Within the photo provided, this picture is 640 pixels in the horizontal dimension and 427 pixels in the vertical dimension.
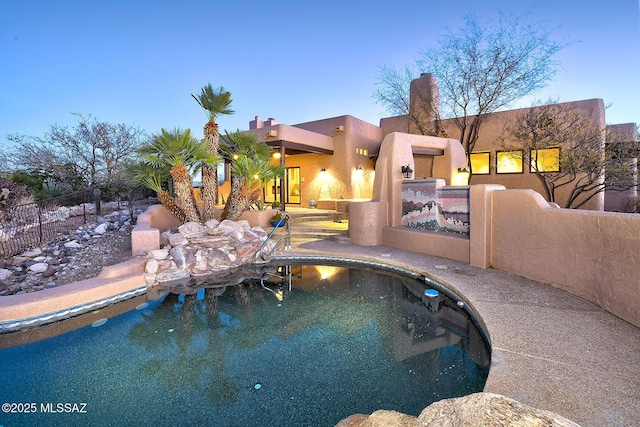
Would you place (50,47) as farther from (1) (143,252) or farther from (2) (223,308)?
(2) (223,308)

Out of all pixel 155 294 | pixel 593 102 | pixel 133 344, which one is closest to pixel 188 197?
pixel 155 294

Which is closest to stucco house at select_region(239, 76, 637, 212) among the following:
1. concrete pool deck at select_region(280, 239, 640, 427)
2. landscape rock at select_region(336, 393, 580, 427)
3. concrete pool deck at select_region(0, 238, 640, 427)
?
concrete pool deck at select_region(0, 238, 640, 427)

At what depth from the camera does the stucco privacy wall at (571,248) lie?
3.62 meters

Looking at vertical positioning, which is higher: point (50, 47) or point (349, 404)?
point (50, 47)

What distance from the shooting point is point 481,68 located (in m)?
13.6

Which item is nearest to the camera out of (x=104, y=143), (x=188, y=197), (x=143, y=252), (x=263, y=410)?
(x=263, y=410)

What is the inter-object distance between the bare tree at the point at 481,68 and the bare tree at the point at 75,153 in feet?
55.6

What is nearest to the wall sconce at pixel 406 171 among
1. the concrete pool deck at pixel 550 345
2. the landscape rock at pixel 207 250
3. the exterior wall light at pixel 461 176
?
the exterior wall light at pixel 461 176

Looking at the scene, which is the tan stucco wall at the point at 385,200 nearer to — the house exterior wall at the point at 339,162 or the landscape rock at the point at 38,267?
the house exterior wall at the point at 339,162

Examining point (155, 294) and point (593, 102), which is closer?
point (155, 294)

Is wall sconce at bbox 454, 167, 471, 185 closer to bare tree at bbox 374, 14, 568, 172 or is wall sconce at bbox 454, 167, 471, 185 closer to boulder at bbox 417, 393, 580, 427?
bare tree at bbox 374, 14, 568, 172

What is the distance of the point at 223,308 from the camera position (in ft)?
17.5

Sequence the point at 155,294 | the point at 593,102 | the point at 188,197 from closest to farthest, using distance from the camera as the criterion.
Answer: the point at 155,294 → the point at 188,197 → the point at 593,102

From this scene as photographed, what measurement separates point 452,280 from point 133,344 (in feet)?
17.8
